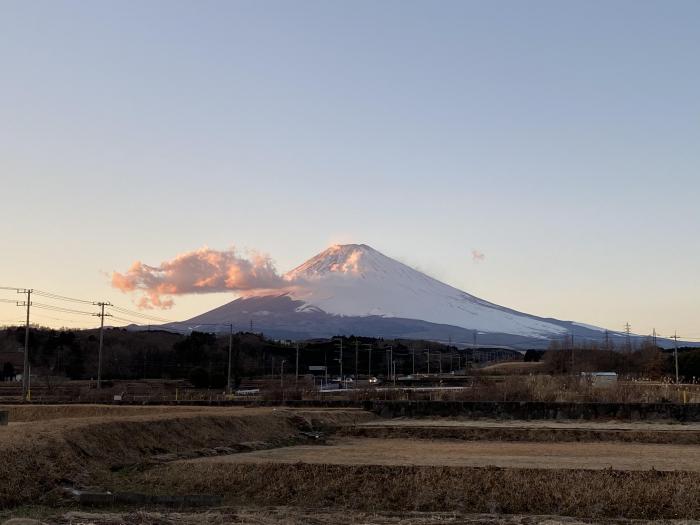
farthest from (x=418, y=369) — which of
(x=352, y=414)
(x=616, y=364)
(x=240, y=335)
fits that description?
(x=352, y=414)

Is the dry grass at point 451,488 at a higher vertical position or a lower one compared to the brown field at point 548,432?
lower

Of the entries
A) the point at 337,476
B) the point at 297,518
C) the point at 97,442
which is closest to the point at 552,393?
the point at 337,476

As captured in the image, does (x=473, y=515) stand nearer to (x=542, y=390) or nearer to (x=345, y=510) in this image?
(x=345, y=510)

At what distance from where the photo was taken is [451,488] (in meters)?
17.2

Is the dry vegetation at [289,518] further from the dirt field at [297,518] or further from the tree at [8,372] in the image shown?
the tree at [8,372]

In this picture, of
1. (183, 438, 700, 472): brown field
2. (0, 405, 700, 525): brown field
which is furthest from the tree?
(183, 438, 700, 472): brown field

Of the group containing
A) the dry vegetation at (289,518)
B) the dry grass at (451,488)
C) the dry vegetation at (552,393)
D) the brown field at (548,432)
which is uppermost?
the dry vegetation at (552,393)

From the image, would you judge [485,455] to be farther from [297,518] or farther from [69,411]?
[69,411]

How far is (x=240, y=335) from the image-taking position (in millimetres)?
127812

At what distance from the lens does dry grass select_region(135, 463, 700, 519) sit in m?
16.1

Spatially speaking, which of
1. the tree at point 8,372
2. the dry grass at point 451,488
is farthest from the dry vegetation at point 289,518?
the tree at point 8,372

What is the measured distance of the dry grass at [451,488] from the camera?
633 inches

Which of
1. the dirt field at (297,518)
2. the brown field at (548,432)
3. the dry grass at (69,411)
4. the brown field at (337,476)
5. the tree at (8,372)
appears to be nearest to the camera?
the dirt field at (297,518)

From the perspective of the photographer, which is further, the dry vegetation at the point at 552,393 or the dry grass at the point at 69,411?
the dry vegetation at the point at 552,393
